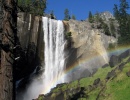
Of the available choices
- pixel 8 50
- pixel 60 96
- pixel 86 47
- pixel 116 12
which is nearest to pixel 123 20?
pixel 116 12

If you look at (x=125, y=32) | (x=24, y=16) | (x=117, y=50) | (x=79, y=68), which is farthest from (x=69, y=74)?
(x=125, y=32)

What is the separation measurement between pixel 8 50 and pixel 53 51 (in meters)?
34.3

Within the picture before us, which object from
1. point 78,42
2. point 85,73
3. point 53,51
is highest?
point 78,42

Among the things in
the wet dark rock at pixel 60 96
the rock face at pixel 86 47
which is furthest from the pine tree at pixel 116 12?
the wet dark rock at pixel 60 96

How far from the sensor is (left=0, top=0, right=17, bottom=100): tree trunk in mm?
6102

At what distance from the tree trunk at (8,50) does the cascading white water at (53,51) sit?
109 ft

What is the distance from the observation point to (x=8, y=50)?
20.5ft

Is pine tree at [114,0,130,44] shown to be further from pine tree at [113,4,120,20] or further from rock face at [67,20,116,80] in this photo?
rock face at [67,20,116,80]

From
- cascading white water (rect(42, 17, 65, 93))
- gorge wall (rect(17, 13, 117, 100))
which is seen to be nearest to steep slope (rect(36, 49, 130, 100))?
gorge wall (rect(17, 13, 117, 100))

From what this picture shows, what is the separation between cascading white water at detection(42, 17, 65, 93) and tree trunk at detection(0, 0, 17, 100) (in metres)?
33.4

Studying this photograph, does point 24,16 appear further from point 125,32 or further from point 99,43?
point 125,32

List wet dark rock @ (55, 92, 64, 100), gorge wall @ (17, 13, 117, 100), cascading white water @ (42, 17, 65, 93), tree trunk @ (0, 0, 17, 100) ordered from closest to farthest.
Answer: tree trunk @ (0, 0, 17, 100) < wet dark rock @ (55, 92, 64, 100) < gorge wall @ (17, 13, 117, 100) < cascading white water @ (42, 17, 65, 93)

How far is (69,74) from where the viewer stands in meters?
41.9

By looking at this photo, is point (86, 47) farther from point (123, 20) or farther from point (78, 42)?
point (123, 20)
